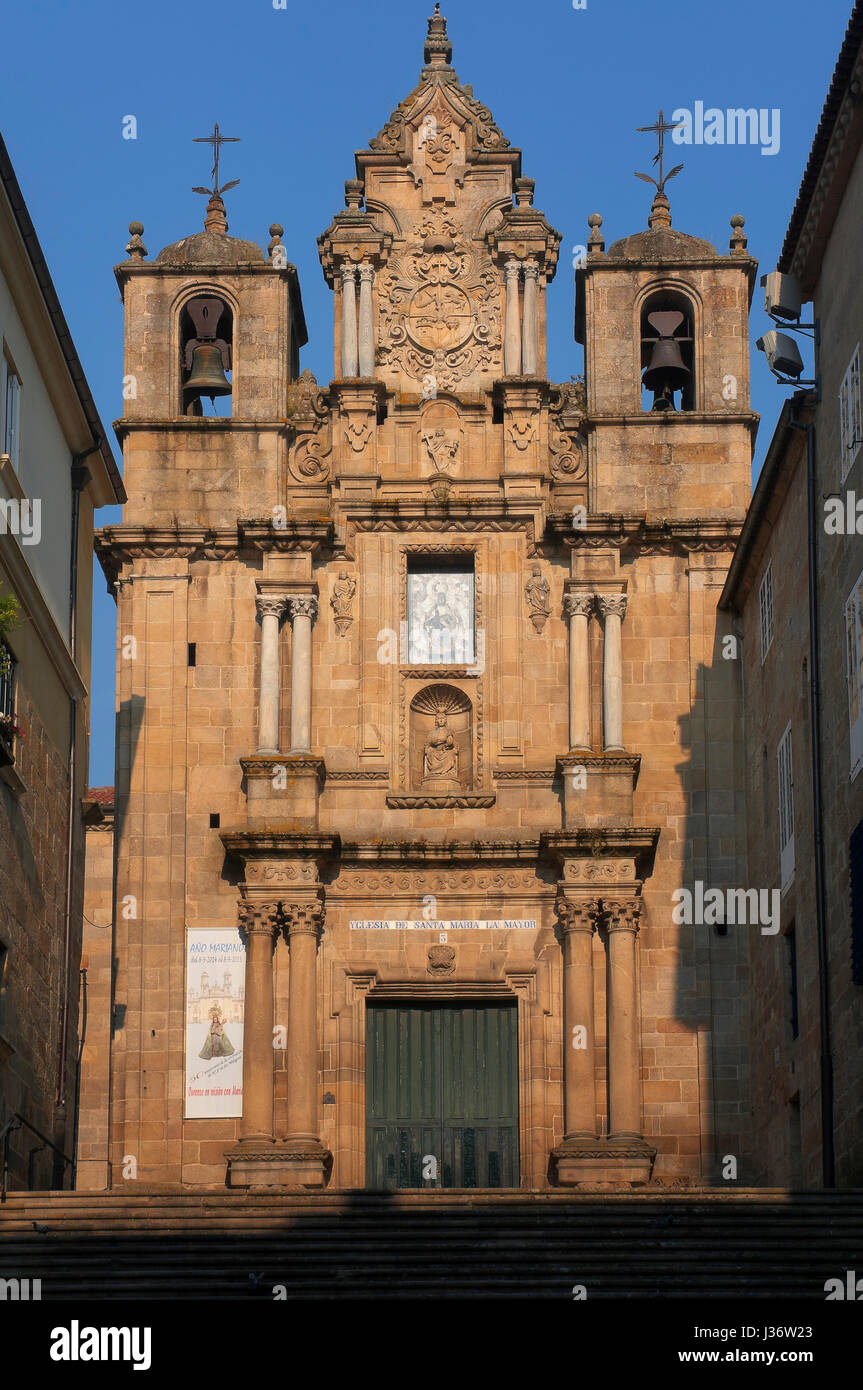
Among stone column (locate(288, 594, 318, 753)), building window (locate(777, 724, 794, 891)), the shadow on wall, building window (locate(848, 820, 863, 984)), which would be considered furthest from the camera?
stone column (locate(288, 594, 318, 753))

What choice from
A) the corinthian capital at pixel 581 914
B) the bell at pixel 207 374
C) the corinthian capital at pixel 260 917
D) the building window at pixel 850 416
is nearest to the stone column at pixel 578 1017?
the corinthian capital at pixel 581 914

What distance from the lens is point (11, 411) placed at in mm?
35688

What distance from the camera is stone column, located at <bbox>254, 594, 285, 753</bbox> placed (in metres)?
42.6

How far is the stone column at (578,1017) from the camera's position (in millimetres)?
40781

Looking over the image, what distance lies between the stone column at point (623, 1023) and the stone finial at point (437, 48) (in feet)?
44.0

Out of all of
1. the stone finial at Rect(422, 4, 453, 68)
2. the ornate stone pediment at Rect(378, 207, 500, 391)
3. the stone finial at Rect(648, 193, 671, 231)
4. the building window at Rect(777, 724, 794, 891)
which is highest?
the stone finial at Rect(422, 4, 453, 68)

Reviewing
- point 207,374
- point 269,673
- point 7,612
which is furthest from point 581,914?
point 7,612

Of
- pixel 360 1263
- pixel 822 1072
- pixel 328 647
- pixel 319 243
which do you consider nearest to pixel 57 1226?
pixel 360 1263

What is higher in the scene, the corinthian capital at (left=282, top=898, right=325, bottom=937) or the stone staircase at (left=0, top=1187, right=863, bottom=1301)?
the corinthian capital at (left=282, top=898, right=325, bottom=937)

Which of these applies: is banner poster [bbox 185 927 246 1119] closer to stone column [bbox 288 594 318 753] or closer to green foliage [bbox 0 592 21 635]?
stone column [bbox 288 594 318 753]

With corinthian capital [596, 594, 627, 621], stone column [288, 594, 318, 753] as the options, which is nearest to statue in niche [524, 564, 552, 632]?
corinthian capital [596, 594, 627, 621]

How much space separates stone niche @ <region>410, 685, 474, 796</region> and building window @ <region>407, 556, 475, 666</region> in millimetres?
521

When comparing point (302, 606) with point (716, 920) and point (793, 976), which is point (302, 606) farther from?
point (793, 976)

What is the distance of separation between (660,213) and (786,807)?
1132cm
